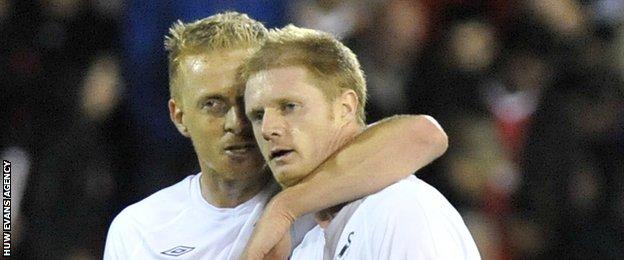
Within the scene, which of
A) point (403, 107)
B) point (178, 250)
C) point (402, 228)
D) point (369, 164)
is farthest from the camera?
point (403, 107)

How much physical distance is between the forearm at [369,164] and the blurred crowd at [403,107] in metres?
1.48

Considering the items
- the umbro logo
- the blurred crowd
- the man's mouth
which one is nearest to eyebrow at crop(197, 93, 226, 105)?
the man's mouth

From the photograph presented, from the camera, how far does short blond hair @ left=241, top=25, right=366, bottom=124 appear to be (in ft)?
7.41

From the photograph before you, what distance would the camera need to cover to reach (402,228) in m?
2.01

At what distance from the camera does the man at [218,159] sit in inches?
90.4

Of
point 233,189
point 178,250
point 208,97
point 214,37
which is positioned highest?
A: point 214,37

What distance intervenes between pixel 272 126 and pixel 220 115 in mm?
243

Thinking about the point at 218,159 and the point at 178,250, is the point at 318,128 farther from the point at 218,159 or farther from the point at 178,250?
the point at 178,250

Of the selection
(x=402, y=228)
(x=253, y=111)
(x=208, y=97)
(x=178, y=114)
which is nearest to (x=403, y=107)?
(x=178, y=114)

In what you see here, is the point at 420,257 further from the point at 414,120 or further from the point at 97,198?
the point at 97,198

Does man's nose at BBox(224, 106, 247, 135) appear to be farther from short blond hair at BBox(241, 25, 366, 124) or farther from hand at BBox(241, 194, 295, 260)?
hand at BBox(241, 194, 295, 260)

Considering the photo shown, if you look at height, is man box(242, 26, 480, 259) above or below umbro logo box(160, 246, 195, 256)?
above

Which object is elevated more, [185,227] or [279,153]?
[279,153]

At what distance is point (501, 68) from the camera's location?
166 inches
